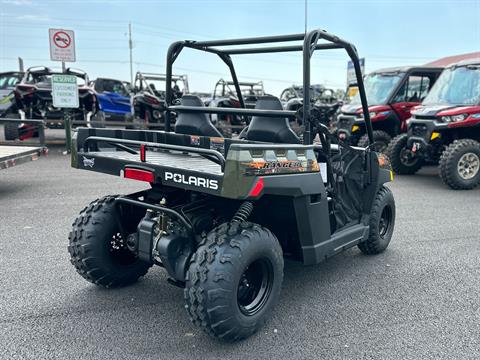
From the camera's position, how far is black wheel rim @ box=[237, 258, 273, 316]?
9.25ft

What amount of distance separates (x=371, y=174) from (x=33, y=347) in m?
3.02

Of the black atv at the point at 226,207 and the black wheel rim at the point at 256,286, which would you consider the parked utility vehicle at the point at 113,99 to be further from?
the black wheel rim at the point at 256,286

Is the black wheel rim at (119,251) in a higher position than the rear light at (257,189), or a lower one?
lower

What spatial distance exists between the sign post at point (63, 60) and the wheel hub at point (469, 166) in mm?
8268

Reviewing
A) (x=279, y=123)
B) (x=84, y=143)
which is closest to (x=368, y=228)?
(x=279, y=123)

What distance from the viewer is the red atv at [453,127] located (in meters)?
7.68

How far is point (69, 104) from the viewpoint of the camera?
33.0 ft

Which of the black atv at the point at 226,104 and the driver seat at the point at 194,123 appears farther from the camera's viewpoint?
the black atv at the point at 226,104

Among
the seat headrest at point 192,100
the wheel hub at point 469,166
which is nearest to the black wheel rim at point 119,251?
the seat headrest at point 192,100

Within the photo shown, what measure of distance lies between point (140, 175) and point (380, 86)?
29.1ft

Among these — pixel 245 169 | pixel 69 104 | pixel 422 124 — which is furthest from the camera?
pixel 69 104

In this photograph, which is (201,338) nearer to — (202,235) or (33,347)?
(202,235)

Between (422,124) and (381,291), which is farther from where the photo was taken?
(422,124)

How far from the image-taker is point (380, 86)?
1038 centimetres
